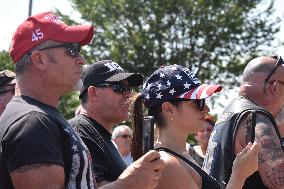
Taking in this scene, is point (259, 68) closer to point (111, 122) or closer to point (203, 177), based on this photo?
point (111, 122)

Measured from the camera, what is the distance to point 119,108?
4246 millimetres

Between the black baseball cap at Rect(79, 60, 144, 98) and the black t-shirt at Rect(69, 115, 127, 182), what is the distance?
376 mm

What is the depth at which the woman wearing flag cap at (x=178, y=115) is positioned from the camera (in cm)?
367

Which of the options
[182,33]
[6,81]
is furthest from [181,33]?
[6,81]

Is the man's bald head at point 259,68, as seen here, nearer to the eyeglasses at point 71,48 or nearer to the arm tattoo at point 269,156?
the arm tattoo at point 269,156

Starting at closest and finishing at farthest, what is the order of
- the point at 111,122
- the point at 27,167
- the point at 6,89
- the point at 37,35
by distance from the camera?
the point at 27,167, the point at 37,35, the point at 111,122, the point at 6,89

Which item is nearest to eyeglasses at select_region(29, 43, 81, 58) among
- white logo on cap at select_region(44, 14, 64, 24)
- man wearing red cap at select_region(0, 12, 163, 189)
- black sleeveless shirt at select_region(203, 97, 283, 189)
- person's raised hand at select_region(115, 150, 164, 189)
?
man wearing red cap at select_region(0, 12, 163, 189)

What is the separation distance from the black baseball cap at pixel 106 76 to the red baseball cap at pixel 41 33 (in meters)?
1.05

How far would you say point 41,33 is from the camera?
312 cm

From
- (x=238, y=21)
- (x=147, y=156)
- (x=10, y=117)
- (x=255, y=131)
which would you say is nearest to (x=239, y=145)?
(x=255, y=131)

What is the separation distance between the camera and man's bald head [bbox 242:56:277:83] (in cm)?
487

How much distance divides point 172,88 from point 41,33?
97 centimetres

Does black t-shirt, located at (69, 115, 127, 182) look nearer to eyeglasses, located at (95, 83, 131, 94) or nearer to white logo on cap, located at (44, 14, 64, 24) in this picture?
eyeglasses, located at (95, 83, 131, 94)

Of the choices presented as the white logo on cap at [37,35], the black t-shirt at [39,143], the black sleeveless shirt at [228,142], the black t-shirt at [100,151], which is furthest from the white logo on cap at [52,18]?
the black sleeveless shirt at [228,142]
